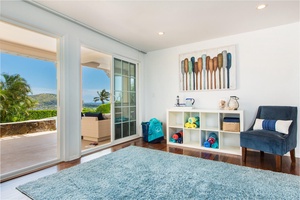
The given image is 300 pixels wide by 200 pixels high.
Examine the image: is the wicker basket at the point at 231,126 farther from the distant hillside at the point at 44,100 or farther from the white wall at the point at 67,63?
the distant hillside at the point at 44,100

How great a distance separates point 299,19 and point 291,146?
2.15 meters

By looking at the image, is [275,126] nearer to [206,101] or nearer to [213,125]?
[213,125]

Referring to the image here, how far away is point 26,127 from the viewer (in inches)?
209

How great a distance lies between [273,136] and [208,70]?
6.16 feet

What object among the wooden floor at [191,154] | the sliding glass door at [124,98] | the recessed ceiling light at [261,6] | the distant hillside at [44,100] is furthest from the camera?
the distant hillside at [44,100]

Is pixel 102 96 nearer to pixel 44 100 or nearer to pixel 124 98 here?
pixel 44 100

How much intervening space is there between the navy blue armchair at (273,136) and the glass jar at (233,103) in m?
0.38

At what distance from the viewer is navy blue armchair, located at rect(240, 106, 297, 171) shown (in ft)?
7.43

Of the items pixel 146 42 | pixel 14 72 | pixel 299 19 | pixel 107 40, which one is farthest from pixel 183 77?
pixel 14 72

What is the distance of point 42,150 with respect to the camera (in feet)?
11.0

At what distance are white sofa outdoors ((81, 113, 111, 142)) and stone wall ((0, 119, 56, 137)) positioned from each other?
2.38 m

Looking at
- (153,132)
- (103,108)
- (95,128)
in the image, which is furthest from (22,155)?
(103,108)

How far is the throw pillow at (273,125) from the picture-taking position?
8.24 feet

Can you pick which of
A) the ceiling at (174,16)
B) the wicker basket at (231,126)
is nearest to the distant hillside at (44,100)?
the ceiling at (174,16)
